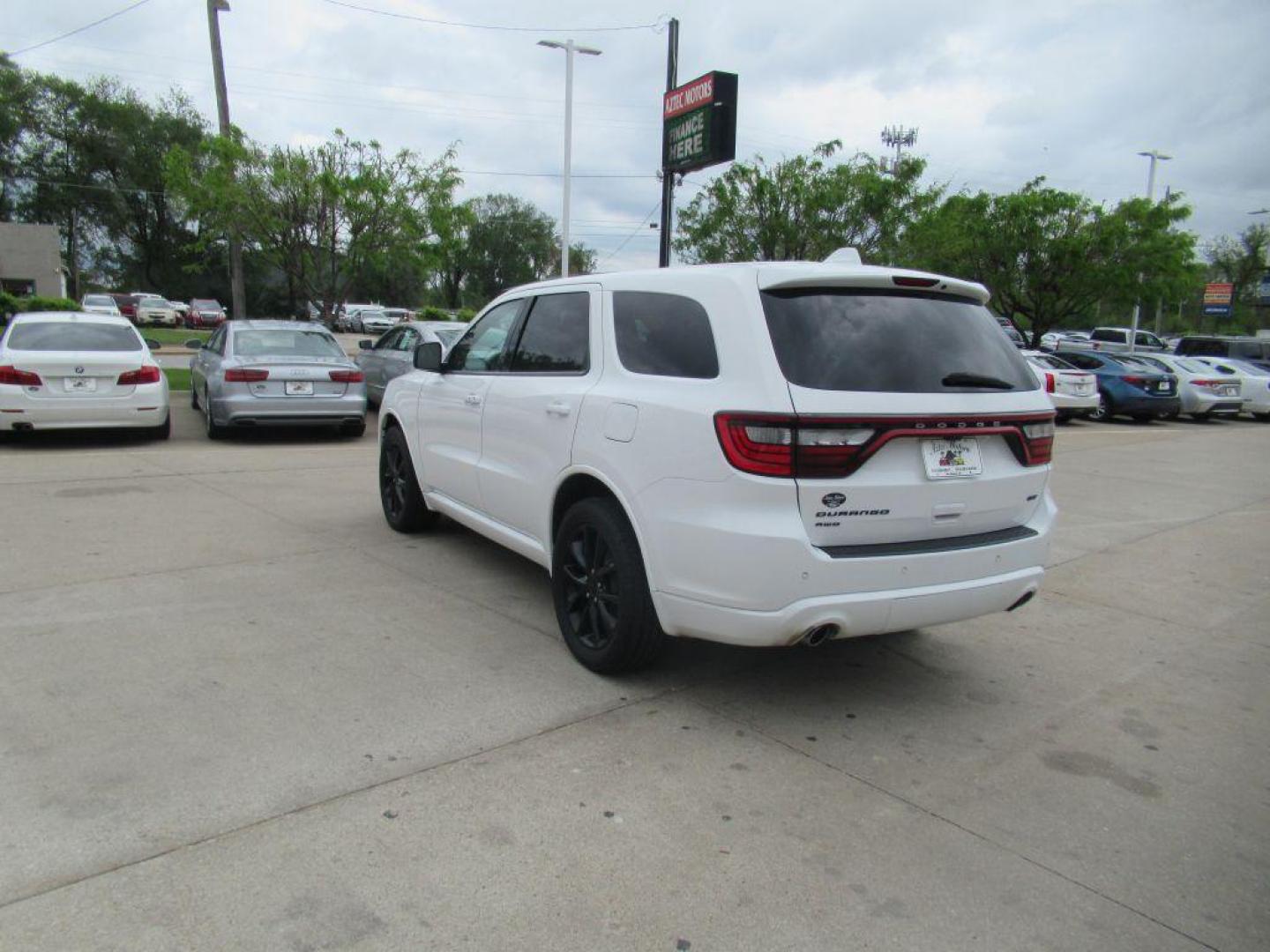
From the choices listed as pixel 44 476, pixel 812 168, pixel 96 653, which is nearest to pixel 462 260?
pixel 812 168

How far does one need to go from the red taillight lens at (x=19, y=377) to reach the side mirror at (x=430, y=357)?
5.92 m

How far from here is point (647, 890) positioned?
2643 millimetres

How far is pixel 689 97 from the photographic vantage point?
17359 millimetres

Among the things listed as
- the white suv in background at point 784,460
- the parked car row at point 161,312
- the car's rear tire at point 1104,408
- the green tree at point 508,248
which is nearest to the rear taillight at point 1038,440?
the white suv in background at point 784,460

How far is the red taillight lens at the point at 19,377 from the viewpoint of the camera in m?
9.46

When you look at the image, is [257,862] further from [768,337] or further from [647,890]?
[768,337]

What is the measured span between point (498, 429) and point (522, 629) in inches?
42.3

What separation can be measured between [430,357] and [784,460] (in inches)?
127

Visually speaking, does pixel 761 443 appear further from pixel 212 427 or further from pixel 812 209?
pixel 812 209

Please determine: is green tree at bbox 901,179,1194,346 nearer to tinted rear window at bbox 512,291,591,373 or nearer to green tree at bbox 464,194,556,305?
tinted rear window at bbox 512,291,591,373

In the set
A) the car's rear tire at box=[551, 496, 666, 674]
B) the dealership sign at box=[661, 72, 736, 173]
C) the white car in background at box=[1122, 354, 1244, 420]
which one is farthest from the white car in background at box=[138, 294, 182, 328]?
the car's rear tire at box=[551, 496, 666, 674]

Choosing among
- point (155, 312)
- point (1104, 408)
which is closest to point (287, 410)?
point (1104, 408)

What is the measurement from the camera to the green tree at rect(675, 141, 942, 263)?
22.5 m

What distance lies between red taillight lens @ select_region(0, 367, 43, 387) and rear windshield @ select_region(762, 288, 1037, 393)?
Result: 8.91m
